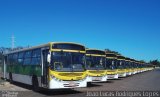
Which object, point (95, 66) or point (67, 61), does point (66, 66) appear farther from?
point (95, 66)

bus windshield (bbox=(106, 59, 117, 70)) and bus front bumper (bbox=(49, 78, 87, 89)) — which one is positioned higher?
bus windshield (bbox=(106, 59, 117, 70))

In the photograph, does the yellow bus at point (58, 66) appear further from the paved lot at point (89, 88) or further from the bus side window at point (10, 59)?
the bus side window at point (10, 59)

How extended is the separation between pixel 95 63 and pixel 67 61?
7.09 meters

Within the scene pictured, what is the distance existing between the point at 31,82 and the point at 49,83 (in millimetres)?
4523

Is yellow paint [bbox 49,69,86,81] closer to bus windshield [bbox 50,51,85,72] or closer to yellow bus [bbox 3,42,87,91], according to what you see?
yellow bus [bbox 3,42,87,91]

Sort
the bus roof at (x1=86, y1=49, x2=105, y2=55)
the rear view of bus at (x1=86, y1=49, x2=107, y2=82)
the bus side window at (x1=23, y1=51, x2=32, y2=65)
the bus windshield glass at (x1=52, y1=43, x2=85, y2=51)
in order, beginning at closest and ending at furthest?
the bus windshield glass at (x1=52, y1=43, x2=85, y2=51) < the bus side window at (x1=23, y1=51, x2=32, y2=65) < the rear view of bus at (x1=86, y1=49, x2=107, y2=82) < the bus roof at (x1=86, y1=49, x2=105, y2=55)

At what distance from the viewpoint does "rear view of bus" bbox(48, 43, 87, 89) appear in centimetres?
1778

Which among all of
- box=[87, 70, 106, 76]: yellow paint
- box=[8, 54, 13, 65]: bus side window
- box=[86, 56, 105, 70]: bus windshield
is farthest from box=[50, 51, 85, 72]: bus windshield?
box=[8, 54, 13, 65]: bus side window

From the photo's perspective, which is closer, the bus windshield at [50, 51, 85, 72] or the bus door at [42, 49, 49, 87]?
the bus windshield at [50, 51, 85, 72]

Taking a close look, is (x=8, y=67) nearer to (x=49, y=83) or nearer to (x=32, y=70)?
(x=32, y=70)

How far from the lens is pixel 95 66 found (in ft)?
82.3

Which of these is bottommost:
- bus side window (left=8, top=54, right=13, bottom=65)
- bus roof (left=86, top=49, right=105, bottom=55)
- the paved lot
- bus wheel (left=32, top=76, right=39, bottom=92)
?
the paved lot

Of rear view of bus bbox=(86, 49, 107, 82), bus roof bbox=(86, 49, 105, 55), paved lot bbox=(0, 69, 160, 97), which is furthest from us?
bus roof bbox=(86, 49, 105, 55)

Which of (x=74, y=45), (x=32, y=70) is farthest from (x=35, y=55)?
(x=74, y=45)
